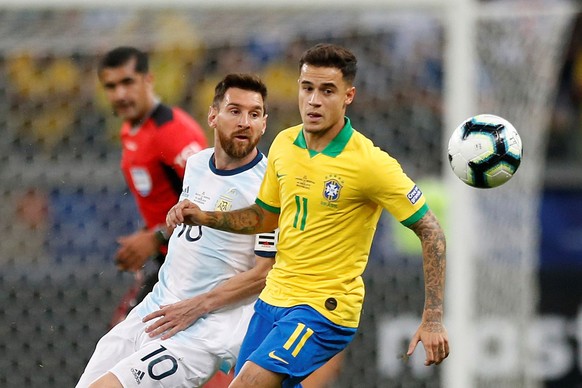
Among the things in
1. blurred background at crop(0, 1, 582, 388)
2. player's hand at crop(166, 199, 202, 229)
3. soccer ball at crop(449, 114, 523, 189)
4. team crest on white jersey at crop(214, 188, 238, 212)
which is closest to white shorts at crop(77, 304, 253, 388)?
team crest on white jersey at crop(214, 188, 238, 212)

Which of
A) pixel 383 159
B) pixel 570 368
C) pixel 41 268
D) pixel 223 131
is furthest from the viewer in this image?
pixel 570 368

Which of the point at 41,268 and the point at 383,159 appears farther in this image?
the point at 41,268

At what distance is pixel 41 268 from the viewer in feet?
29.4

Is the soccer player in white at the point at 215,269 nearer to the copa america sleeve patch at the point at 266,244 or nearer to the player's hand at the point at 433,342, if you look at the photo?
the copa america sleeve patch at the point at 266,244

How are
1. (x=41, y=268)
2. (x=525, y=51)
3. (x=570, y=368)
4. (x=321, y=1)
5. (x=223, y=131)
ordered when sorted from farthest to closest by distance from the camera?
(x=570, y=368), (x=41, y=268), (x=525, y=51), (x=321, y=1), (x=223, y=131)

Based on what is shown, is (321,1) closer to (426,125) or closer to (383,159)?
(426,125)

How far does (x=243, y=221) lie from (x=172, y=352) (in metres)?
0.66

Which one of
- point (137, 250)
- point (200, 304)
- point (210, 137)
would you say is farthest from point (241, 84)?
point (210, 137)

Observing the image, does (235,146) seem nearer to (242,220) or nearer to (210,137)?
(242,220)

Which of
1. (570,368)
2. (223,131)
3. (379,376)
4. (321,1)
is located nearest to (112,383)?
(223,131)

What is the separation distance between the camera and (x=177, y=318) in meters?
5.16

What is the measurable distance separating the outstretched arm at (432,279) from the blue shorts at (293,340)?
42 centimetres

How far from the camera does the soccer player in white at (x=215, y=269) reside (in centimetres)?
515

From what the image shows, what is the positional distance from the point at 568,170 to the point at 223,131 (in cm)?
774
